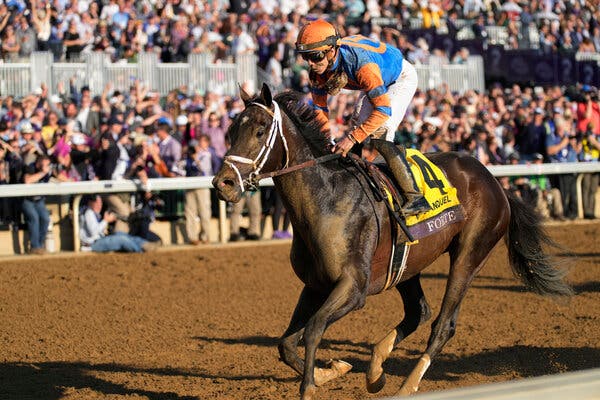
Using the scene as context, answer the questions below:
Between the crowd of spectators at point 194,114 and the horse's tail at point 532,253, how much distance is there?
6590 millimetres

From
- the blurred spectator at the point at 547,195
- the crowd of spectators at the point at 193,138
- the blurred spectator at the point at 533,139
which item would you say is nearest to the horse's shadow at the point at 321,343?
the crowd of spectators at the point at 193,138

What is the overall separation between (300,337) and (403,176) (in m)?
1.30

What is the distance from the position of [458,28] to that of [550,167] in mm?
9853

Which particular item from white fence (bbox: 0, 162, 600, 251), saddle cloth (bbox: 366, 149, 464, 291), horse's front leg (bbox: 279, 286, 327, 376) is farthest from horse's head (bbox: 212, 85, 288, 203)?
white fence (bbox: 0, 162, 600, 251)

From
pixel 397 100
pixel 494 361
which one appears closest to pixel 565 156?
pixel 494 361

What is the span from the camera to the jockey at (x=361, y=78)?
6.15 meters

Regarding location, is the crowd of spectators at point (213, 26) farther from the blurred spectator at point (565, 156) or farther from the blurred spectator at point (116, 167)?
the blurred spectator at point (565, 156)

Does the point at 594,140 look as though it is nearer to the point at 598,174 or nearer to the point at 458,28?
the point at 598,174

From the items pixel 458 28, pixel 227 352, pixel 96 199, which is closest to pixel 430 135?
pixel 96 199

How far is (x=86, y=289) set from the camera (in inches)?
408

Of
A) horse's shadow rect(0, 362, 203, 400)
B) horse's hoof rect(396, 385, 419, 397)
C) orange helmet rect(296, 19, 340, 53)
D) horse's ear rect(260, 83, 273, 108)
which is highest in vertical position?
orange helmet rect(296, 19, 340, 53)

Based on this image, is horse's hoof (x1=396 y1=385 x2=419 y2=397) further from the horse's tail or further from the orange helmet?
the orange helmet

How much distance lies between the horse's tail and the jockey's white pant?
4.10 feet

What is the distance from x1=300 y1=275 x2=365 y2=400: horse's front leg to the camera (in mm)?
5598
